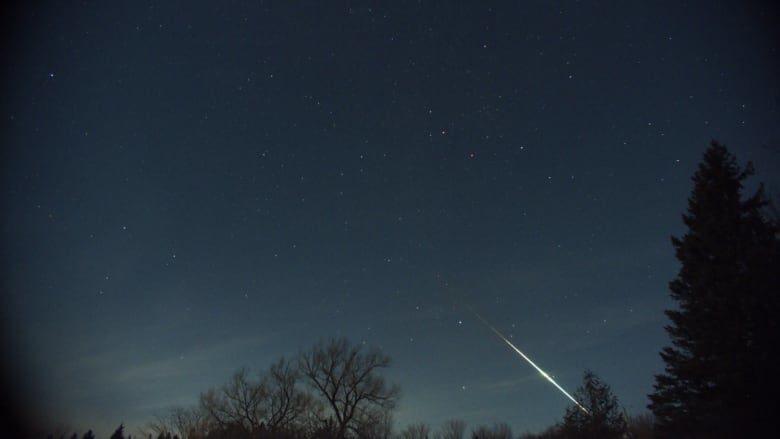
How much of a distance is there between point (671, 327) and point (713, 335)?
9.75 feet

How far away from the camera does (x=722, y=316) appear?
20.0 m

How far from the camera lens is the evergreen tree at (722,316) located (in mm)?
17547

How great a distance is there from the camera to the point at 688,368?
20.9m

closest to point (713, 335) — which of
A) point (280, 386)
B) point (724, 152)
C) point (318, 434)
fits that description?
point (724, 152)

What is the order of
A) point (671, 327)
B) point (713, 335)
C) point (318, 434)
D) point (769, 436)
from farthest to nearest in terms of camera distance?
point (318, 434) < point (671, 327) < point (713, 335) < point (769, 436)

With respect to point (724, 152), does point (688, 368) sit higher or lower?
lower

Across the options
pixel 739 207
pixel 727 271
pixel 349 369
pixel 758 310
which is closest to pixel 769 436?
pixel 758 310

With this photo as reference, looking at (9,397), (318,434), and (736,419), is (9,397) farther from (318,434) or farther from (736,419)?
(736,419)

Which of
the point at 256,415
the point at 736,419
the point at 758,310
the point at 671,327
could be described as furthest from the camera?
the point at 256,415

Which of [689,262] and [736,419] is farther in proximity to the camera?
[689,262]

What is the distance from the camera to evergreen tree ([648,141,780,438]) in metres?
17.5

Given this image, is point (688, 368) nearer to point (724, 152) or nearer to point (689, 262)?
point (689, 262)

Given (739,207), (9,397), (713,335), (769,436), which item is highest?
(739,207)

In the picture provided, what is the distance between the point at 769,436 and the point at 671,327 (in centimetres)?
795
